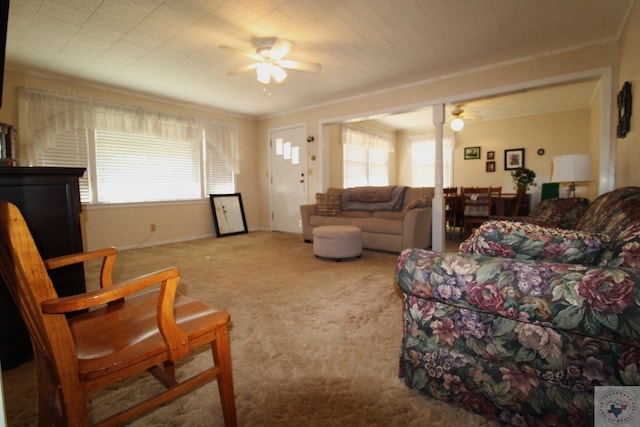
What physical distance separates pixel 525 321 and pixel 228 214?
5.42 metres

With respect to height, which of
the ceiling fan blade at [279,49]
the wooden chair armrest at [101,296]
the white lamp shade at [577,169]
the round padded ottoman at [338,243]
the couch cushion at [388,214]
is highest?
the ceiling fan blade at [279,49]

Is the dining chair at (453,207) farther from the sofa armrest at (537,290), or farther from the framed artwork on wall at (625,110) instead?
the sofa armrest at (537,290)

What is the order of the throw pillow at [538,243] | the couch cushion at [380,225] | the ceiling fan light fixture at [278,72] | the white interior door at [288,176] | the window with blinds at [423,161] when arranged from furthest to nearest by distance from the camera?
the window with blinds at [423,161] < the white interior door at [288,176] < the couch cushion at [380,225] < the ceiling fan light fixture at [278,72] < the throw pillow at [538,243]

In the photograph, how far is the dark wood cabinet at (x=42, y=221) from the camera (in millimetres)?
1541

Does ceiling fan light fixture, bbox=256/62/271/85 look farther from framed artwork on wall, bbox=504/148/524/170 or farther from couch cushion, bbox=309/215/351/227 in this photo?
framed artwork on wall, bbox=504/148/524/170

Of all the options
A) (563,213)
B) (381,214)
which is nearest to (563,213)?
(563,213)

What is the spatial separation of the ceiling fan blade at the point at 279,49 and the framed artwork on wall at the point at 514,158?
5619mm

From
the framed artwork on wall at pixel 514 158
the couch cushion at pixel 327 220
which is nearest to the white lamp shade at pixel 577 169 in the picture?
the couch cushion at pixel 327 220

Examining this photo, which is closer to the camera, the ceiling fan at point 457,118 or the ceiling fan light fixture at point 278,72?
the ceiling fan light fixture at point 278,72

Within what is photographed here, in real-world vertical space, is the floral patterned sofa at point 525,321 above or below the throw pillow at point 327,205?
below

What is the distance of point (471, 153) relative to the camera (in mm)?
7105

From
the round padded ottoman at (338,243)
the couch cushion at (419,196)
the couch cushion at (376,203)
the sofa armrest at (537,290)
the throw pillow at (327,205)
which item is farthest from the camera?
the throw pillow at (327,205)

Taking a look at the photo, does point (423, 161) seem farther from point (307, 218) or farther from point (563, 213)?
point (563, 213)

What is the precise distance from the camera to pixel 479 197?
15.8ft
